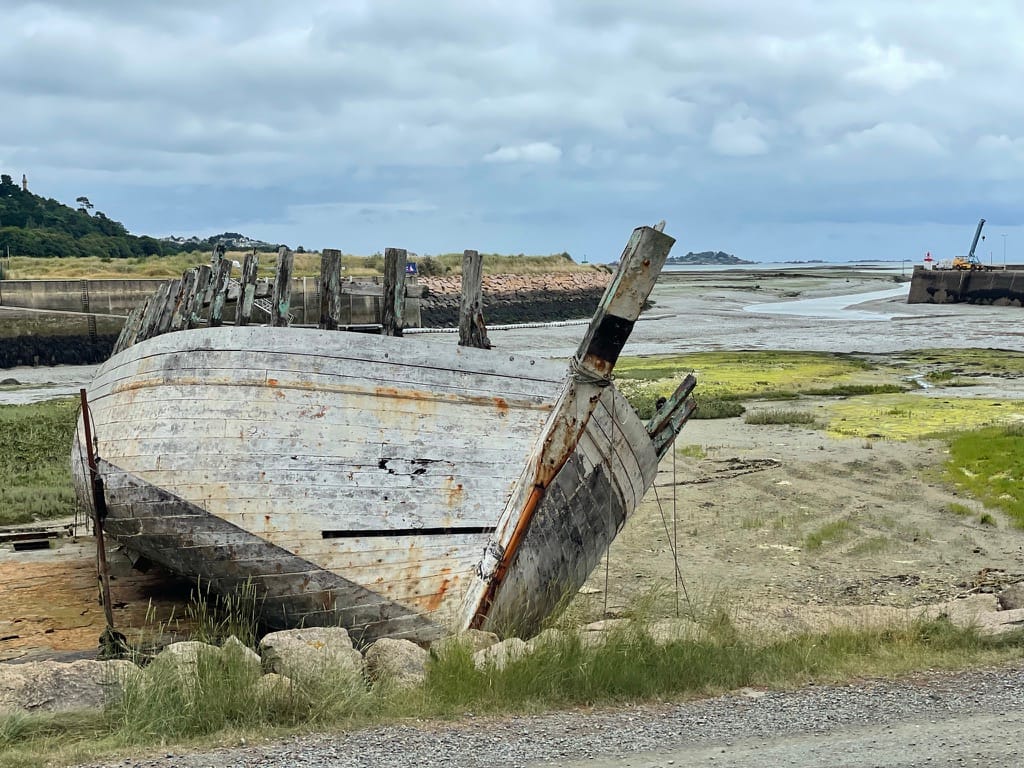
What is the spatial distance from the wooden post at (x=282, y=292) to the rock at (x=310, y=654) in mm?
2237

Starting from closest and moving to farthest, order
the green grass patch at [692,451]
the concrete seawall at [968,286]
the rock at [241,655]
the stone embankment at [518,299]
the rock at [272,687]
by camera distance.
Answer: the rock at [272,687], the rock at [241,655], the green grass patch at [692,451], the stone embankment at [518,299], the concrete seawall at [968,286]

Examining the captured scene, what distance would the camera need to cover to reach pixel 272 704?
212 inches

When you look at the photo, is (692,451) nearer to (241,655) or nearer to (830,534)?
(830,534)

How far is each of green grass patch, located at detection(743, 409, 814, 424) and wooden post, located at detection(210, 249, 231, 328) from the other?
12.7m

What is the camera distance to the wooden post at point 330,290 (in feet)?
24.1

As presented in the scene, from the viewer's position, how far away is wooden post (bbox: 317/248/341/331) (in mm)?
7340

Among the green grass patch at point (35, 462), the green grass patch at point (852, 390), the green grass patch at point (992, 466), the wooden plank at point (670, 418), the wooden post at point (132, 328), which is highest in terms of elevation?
the wooden post at point (132, 328)

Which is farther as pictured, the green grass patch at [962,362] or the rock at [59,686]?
the green grass patch at [962,362]

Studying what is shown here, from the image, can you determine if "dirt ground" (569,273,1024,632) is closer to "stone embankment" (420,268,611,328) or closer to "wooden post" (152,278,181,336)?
"wooden post" (152,278,181,336)

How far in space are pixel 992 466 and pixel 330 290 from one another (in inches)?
406

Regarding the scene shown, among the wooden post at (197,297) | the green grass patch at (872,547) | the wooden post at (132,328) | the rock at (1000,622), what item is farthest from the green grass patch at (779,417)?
the wooden post at (197,297)

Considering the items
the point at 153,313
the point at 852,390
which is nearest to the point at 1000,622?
the point at 153,313

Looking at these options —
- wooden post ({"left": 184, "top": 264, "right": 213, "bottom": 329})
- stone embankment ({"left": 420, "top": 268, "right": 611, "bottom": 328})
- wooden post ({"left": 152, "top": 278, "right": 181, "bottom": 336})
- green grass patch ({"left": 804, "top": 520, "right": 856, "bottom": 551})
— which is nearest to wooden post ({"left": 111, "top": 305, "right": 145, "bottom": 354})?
wooden post ({"left": 152, "top": 278, "right": 181, "bottom": 336})

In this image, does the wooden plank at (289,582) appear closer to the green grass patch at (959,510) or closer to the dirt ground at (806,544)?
the dirt ground at (806,544)
